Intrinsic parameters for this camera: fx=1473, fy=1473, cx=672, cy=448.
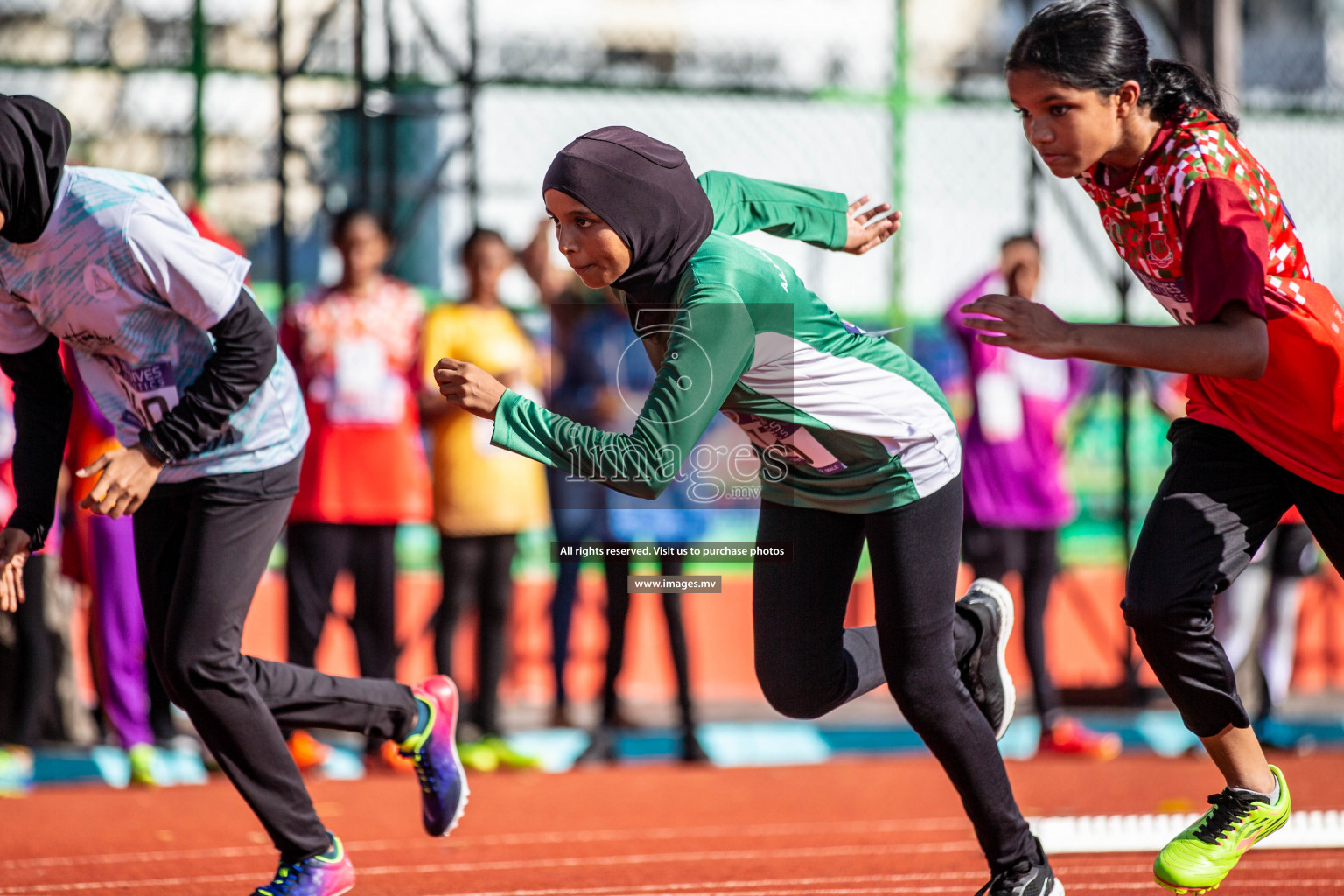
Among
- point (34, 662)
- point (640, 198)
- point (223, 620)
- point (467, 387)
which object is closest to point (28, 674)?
A: point (34, 662)

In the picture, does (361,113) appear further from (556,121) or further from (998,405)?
(998,405)

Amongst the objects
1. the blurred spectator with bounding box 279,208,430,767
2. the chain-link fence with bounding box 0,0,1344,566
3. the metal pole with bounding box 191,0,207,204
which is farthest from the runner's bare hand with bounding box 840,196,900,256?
the metal pole with bounding box 191,0,207,204

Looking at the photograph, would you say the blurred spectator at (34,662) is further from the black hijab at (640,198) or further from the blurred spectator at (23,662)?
the black hijab at (640,198)

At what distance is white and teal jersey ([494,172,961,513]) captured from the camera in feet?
9.96

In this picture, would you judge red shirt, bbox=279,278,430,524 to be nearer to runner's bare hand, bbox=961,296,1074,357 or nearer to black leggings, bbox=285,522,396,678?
black leggings, bbox=285,522,396,678

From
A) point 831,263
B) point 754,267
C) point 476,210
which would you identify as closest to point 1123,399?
point 831,263

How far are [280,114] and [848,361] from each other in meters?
4.21

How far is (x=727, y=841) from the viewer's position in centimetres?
509

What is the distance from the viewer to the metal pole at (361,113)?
6875 millimetres

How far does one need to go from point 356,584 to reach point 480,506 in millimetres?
628

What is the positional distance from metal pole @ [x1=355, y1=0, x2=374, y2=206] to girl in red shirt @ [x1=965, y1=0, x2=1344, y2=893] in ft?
13.9

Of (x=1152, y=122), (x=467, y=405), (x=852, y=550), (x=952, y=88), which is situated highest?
(x=952, y=88)

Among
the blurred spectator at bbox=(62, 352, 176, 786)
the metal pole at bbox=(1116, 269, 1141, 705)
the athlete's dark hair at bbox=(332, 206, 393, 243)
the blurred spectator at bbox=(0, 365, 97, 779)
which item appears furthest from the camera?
the metal pole at bbox=(1116, 269, 1141, 705)

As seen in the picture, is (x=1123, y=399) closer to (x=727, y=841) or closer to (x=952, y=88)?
(x=952, y=88)
